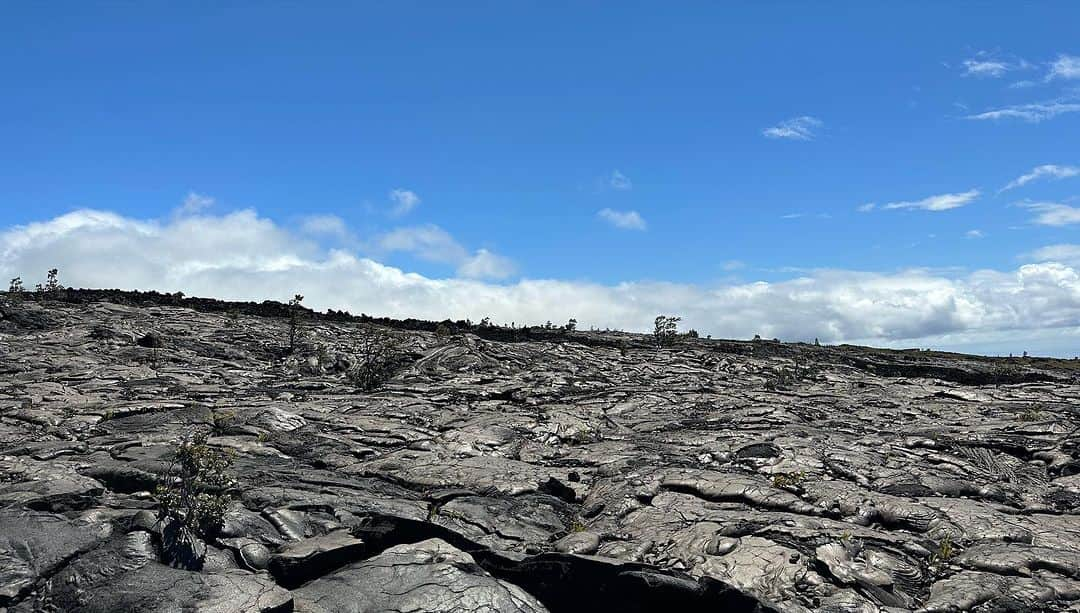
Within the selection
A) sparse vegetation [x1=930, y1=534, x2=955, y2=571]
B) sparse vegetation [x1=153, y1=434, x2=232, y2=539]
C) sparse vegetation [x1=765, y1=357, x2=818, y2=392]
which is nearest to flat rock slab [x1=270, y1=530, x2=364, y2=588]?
sparse vegetation [x1=153, y1=434, x2=232, y2=539]

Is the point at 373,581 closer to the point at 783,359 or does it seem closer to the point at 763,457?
the point at 763,457

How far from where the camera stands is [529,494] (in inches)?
523

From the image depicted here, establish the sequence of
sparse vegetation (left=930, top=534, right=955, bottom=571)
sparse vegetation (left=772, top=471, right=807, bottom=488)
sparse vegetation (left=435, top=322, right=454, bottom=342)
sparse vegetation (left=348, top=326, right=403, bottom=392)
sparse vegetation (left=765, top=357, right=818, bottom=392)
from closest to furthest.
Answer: sparse vegetation (left=930, top=534, right=955, bottom=571), sparse vegetation (left=772, top=471, right=807, bottom=488), sparse vegetation (left=348, top=326, right=403, bottom=392), sparse vegetation (left=765, top=357, right=818, bottom=392), sparse vegetation (left=435, top=322, right=454, bottom=342)

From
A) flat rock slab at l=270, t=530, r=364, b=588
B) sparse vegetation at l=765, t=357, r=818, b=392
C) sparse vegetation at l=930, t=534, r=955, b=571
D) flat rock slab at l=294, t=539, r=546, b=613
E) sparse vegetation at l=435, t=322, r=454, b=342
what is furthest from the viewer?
sparse vegetation at l=435, t=322, r=454, b=342

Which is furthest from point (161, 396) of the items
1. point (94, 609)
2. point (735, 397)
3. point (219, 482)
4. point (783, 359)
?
point (783, 359)

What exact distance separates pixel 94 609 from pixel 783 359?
32015mm

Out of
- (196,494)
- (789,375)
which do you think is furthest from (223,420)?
(789,375)

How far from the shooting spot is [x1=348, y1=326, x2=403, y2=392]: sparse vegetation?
24656mm

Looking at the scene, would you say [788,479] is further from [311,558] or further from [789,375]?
Result: [789,375]

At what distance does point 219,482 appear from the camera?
35.2 ft

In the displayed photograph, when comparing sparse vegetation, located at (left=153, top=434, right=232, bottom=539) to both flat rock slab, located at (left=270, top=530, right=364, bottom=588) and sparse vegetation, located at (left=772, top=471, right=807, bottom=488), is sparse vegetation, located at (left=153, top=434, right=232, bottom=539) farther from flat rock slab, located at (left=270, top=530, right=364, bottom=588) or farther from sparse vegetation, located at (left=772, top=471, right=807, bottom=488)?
sparse vegetation, located at (left=772, top=471, right=807, bottom=488)

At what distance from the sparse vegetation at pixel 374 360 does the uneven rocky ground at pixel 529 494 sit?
78 cm

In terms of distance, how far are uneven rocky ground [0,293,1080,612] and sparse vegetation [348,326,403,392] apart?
0.78m

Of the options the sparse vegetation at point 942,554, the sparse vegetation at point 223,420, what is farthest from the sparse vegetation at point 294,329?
the sparse vegetation at point 942,554
